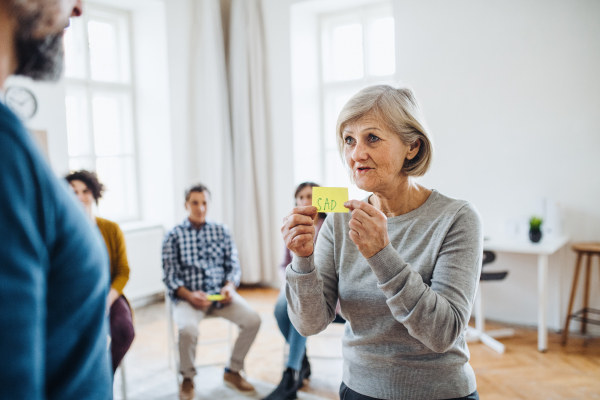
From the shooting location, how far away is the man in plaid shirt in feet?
9.12

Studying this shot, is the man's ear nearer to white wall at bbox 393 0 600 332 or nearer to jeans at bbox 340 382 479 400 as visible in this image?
jeans at bbox 340 382 479 400

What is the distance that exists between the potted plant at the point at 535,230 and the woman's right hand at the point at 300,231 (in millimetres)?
2697

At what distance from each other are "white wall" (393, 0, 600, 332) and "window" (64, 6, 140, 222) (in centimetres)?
290

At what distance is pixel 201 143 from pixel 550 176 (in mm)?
3294

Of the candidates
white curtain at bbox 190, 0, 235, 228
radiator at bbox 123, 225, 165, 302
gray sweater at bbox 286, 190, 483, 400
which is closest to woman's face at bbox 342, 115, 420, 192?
gray sweater at bbox 286, 190, 483, 400

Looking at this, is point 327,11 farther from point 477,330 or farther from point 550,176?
point 477,330

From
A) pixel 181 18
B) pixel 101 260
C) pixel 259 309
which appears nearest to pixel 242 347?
pixel 259 309

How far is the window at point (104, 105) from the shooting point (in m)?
4.45

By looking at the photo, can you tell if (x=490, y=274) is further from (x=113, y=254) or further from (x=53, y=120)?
(x=53, y=120)

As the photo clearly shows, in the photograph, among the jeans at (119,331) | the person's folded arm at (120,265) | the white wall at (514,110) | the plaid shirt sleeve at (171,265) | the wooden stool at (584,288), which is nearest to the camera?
the jeans at (119,331)

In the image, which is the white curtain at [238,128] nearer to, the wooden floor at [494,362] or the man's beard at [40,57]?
the wooden floor at [494,362]

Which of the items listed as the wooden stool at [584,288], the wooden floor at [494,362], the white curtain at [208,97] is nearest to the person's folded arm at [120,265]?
the wooden floor at [494,362]

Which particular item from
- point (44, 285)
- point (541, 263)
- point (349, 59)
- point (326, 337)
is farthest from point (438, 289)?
point (349, 59)

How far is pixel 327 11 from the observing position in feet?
16.4
